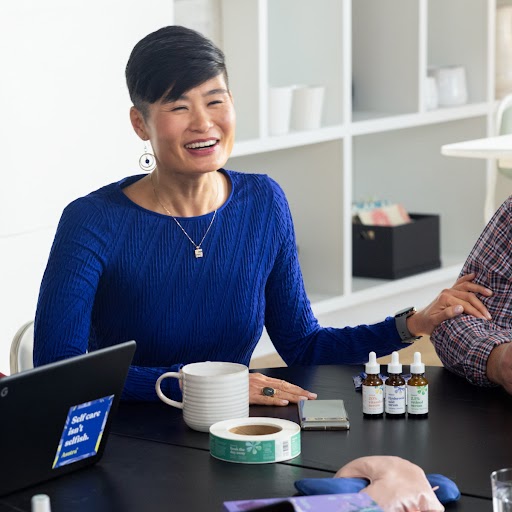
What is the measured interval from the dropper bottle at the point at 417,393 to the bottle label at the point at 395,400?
0.04 ft

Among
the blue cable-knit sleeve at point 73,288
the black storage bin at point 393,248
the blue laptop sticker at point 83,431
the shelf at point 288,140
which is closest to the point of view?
the blue laptop sticker at point 83,431

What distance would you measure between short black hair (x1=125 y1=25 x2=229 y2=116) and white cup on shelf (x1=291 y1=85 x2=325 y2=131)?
229 centimetres

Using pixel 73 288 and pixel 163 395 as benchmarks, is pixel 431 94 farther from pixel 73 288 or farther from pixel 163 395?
pixel 163 395

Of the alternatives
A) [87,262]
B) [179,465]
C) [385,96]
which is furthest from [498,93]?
[179,465]

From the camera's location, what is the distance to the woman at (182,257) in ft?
6.45

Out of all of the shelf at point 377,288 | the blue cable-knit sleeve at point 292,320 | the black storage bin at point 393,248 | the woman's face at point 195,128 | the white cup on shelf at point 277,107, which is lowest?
the shelf at point 377,288

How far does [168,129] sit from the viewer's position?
1979mm

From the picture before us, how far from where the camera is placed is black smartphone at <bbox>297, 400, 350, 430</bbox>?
5.35 ft

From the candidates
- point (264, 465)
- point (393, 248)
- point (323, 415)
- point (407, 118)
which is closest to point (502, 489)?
point (264, 465)

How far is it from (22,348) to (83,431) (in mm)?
835

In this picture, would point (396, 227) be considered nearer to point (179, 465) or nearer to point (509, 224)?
point (509, 224)

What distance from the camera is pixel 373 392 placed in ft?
5.51

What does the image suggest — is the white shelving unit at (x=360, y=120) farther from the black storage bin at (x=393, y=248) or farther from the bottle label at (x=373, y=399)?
the bottle label at (x=373, y=399)

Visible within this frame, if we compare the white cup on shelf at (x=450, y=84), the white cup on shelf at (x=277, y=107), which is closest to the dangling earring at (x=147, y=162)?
the white cup on shelf at (x=277, y=107)
